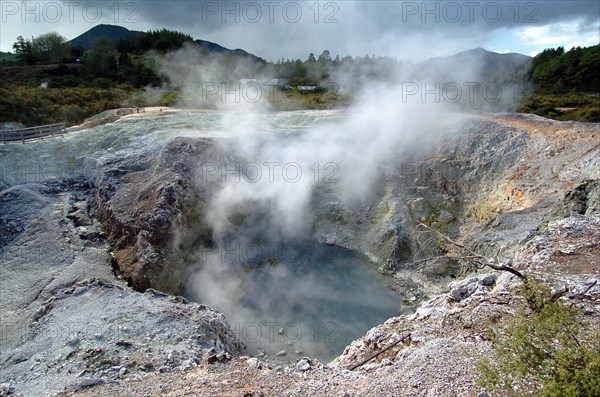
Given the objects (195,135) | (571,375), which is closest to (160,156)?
(195,135)

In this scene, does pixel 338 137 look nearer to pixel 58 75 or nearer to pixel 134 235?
pixel 134 235

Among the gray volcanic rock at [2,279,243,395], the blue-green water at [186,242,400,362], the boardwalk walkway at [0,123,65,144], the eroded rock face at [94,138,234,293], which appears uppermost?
the boardwalk walkway at [0,123,65,144]

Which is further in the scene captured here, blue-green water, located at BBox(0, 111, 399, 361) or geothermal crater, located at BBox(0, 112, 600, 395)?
blue-green water, located at BBox(0, 111, 399, 361)

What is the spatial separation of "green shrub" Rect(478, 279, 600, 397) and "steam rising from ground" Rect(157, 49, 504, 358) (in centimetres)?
623

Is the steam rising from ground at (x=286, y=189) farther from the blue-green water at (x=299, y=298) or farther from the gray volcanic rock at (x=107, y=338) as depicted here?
the gray volcanic rock at (x=107, y=338)

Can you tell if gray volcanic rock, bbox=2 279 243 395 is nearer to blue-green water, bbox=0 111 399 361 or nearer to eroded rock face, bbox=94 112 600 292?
blue-green water, bbox=0 111 399 361

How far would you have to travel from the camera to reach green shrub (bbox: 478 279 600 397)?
3561 millimetres

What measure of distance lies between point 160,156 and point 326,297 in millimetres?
6983

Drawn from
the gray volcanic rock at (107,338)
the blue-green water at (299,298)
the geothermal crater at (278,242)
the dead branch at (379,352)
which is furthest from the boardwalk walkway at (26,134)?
the dead branch at (379,352)

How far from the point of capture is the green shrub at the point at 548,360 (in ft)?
11.7

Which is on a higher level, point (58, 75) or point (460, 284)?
point (58, 75)

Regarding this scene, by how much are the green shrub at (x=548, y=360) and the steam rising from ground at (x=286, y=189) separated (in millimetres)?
6231

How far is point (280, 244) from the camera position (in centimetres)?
1350

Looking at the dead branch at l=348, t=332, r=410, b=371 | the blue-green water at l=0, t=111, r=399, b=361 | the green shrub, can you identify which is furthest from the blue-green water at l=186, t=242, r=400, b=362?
the green shrub
